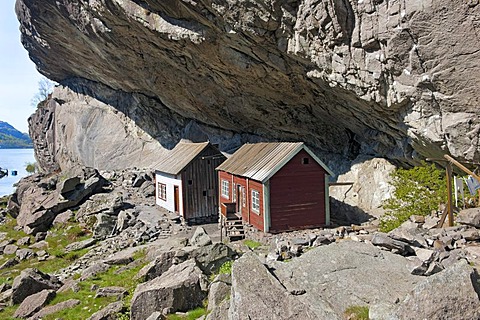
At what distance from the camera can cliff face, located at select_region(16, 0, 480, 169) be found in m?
15.0

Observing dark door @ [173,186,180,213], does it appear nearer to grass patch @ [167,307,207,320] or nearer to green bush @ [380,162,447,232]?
green bush @ [380,162,447,232]

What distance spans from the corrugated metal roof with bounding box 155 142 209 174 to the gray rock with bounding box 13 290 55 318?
11686mm

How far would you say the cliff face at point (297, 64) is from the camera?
49.3ft

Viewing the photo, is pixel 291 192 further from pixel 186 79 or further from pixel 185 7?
pixel 186 79

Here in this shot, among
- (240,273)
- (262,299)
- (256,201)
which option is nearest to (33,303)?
(240,273)

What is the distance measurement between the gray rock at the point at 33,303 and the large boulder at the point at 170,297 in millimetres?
4926

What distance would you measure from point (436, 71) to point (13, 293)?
18675mm

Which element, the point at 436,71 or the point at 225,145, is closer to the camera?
the point at 436,71

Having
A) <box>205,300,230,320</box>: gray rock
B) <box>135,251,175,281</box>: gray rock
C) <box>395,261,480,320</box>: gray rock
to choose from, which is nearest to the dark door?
<box>135,251,175,281</box>: gray rock

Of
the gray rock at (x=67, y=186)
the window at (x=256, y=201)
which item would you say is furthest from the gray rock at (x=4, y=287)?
the gray rock at (x=67, y=186)


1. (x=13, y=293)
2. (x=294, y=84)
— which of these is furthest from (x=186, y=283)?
(x=294, y=84)

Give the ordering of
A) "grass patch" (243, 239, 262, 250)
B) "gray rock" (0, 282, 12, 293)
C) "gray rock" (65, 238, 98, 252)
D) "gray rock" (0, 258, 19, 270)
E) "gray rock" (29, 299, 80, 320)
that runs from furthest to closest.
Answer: "gray rock" (65, 238, 98, 252), "gray rock" (0, 258, 19, 270), "grass patch" (243, 239, 262, 250), "gray rock" (0, 282, 12, 293), "gray rock" (29, 299, 80, 320)

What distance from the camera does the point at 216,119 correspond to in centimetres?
3666

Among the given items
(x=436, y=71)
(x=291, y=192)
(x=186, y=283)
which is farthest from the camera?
(x=291, y=192)
